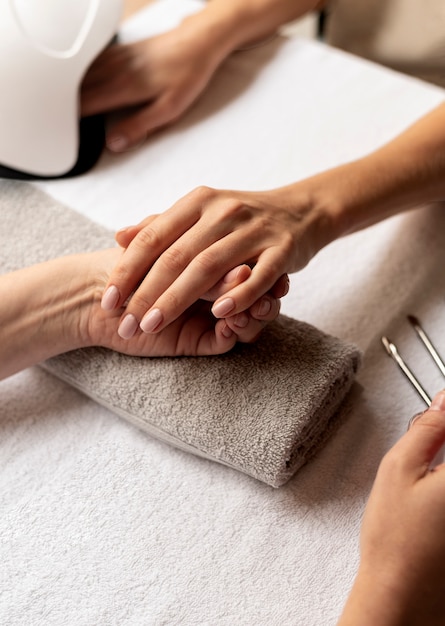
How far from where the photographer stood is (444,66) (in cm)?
128

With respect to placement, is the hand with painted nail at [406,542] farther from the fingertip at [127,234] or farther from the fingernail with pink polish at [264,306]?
the fingertip at [127,234]

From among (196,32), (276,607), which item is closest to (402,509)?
(276,607)

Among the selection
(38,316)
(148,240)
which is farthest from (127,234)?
(38,316)

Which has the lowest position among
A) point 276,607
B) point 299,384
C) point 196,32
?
point 276,607

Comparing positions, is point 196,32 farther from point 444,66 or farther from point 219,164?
point 444,66

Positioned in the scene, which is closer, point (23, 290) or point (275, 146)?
point (23, 290)

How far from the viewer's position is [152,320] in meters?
0.74

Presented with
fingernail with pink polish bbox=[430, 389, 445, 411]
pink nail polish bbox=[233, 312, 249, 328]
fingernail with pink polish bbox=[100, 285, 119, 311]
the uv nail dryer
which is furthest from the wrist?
the uv nail dryer

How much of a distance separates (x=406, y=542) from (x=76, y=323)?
0.43 m

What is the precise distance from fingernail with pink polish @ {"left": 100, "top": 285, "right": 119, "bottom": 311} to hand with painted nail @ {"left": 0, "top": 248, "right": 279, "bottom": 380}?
3 centimetres

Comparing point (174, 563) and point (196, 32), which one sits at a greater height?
point (196, 32)

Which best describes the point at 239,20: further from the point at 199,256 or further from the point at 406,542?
the point at 406,542

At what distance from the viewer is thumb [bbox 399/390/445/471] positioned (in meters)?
0.66

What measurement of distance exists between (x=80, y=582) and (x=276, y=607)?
197mm
